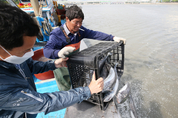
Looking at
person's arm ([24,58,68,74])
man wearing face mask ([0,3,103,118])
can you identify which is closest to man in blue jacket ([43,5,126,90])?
person's arm ([24,58,68,74])

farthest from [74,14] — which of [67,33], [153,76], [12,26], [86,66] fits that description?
[153,76]

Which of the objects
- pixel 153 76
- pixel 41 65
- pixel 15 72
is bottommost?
pixel 153 76

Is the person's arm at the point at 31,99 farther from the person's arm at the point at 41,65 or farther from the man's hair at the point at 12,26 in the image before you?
the person's arm at the point at 41,65

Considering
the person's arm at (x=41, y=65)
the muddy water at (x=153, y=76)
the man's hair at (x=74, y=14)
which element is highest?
the man's hair at (x=74, y=14)

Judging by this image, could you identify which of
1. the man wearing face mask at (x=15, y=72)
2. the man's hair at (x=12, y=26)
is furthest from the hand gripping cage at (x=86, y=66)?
the man's hair at (x=12, y=26)

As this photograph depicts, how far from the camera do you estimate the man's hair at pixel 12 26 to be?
552mm

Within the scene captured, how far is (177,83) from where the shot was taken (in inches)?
126

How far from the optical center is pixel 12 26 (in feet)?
1.85

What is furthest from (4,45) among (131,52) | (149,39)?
(149,39)

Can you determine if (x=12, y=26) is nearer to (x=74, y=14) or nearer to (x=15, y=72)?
(x=15, y=72)

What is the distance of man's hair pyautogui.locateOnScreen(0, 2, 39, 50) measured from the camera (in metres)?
0.55

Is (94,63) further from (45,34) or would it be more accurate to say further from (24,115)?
(45,34)

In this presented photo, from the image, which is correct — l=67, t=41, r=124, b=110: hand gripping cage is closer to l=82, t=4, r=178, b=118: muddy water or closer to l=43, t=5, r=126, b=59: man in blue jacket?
l=43, t=5, r=126, b=59: man in blue jacket

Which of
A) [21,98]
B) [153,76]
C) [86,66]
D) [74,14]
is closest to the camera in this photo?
[21,98]
